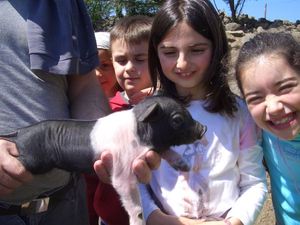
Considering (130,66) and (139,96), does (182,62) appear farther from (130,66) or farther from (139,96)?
(130,66)

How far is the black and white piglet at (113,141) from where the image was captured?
1751 mm

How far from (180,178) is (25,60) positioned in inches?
37.5

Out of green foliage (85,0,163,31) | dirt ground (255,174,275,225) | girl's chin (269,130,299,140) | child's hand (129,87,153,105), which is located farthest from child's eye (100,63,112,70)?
green foliage (85,0,163,31)

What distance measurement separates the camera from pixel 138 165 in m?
1.72

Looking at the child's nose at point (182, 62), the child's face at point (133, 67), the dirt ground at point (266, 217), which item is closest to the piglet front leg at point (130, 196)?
the child's nose at point (182, 62)

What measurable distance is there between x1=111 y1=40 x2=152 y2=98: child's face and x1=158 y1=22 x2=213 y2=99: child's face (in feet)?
2.00

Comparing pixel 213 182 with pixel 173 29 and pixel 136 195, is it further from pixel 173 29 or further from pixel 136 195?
pixel 173 29

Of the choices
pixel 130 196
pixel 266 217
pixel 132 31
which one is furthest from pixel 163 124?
pixel 266 217

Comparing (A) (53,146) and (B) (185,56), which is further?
(B) (185,56)

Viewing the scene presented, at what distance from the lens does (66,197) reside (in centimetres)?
202

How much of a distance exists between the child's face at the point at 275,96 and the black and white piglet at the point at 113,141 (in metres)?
0.44

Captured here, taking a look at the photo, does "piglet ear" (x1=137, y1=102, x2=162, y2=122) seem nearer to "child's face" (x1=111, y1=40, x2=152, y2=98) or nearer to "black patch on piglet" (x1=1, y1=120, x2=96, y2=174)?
"black patch on piglet" (x1=1, y1=120, x2=96, y2=174)

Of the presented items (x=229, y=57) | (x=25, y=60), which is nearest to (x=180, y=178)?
(x=229, y=57)

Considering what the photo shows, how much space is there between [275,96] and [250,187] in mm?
475
